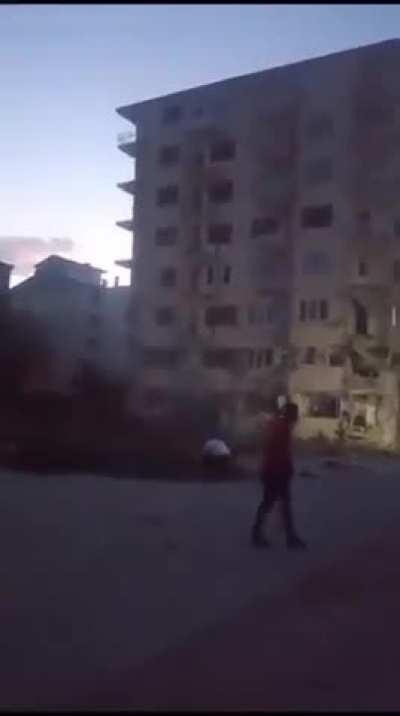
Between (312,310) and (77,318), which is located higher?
(312,310)

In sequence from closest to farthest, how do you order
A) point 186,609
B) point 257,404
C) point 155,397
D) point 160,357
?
1. point 186,609
2. point 155,397
3. point 160,357
4. point 257,404

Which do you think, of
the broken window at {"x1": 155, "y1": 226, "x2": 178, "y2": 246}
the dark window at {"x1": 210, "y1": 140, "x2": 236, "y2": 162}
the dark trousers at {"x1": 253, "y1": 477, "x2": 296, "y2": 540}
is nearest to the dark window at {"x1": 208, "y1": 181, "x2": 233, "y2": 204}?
the dark window at {"x1": 210, "y1": 140, "x2": 236, "y2": 162}

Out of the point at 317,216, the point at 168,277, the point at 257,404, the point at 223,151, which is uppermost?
the point at 223,151

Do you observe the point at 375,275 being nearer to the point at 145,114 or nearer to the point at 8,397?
the point at 145,114

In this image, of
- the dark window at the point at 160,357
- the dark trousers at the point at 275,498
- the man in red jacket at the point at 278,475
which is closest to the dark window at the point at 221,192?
the dark window at the point at 160,357

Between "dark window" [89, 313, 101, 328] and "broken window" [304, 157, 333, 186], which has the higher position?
"broken window" [304, 157, 333, 186]

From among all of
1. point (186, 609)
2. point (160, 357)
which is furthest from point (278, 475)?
point (160, 357)

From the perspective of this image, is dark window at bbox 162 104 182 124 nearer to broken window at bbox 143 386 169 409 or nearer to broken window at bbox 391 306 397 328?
broken window at bbox 143 386 169 409

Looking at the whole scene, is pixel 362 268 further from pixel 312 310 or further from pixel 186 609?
pixel 186 609
